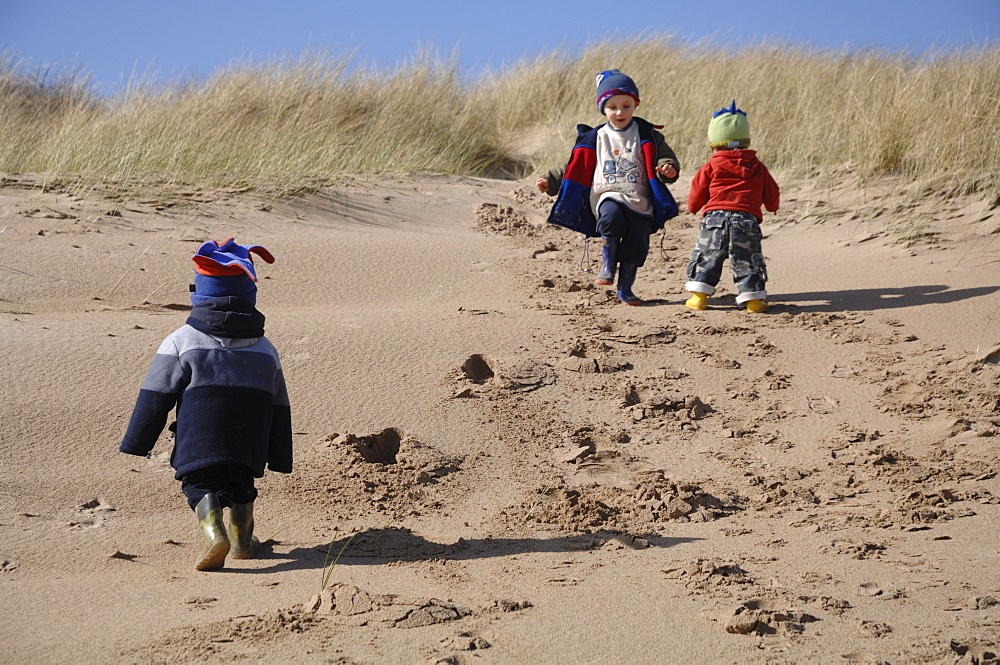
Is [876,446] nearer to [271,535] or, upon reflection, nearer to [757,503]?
[757,503]

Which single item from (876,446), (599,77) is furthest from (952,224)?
(876,446)

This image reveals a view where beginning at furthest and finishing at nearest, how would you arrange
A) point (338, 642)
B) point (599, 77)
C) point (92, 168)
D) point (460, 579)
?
point (92, 168) → point (599, 77) → point (460, 579) → point (338, 642)

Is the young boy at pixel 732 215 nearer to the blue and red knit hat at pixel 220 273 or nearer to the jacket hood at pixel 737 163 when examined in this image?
the jacket hood at pixel 737 163

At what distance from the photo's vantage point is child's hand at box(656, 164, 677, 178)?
199 inches

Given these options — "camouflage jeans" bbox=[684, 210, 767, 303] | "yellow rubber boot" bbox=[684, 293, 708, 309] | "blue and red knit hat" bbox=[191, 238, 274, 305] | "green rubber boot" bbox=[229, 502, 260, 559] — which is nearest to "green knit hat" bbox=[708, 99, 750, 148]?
"camouflage jeans" bbox=[684, 210, 767, 303]

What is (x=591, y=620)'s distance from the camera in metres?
2.21

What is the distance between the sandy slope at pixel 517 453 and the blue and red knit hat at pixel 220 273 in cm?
81

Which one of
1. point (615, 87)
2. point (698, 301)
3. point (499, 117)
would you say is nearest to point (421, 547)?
point (698, 301)

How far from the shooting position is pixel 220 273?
2.83 meters

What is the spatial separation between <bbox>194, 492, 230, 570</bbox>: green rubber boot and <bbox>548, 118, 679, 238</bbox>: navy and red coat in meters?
3.04

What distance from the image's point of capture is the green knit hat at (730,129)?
201 inches

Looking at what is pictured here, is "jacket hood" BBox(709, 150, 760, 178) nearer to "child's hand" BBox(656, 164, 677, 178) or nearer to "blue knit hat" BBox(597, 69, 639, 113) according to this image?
"child's hand" BBox(656, 164, 677, 178)

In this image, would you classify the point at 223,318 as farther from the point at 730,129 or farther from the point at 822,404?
the point at 730,129

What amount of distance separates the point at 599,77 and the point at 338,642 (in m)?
3.91
